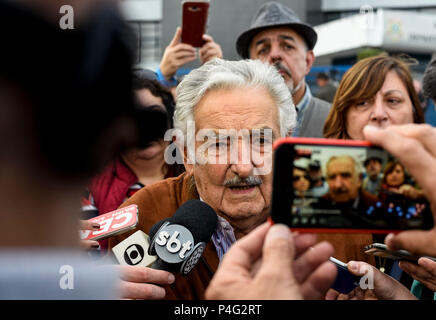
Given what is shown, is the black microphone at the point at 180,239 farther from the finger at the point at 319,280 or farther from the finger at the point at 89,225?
the finger at the point at 319,280

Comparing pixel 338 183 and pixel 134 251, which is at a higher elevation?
pixel 338 183

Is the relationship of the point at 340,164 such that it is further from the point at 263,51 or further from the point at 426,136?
the point at 263,51

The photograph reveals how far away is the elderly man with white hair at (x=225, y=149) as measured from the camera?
1.82 meters

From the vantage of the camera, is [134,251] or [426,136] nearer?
[426,136]

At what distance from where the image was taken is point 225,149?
6.11 ft

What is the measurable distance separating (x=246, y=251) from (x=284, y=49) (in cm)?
218

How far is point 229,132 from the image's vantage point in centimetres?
186

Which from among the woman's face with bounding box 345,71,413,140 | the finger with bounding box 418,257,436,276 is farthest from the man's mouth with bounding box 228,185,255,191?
the woman's face with bounding box 345,71,413,140

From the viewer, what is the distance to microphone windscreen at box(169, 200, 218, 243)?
151 cm

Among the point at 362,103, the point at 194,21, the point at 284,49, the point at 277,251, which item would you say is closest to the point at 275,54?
the point at 284,49

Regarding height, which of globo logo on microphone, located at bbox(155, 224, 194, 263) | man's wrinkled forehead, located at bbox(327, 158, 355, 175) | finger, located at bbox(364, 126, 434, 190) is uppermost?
finger, located at bbox(364, 126, 434, 190)

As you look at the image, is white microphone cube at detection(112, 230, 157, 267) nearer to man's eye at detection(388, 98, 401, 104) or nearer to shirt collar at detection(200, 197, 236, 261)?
shirt collar at detection(200, 197, 236, 261)
